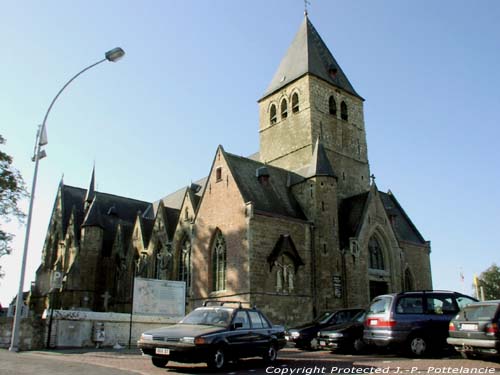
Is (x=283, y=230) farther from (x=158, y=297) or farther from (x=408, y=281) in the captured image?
(x=408, y=281)

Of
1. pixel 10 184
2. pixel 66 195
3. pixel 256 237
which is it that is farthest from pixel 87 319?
pixel 66 195

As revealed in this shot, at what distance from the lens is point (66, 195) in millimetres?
46656

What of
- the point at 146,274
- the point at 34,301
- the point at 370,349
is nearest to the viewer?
the point at 370,349

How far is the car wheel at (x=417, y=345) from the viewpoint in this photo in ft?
41.5

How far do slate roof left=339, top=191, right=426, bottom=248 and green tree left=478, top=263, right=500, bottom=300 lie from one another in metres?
33.7

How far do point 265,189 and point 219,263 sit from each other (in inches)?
198

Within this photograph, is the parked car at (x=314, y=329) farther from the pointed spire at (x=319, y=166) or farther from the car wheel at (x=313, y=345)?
the pointed spire at (x=319, y=166)

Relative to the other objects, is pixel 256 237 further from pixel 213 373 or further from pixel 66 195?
pixel 66 195

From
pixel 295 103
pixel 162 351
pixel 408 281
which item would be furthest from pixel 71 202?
pixel 162 351

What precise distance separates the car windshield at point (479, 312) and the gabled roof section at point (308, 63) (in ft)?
81.8

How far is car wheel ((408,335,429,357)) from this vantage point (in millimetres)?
12658

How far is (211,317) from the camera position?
11625 millimetres

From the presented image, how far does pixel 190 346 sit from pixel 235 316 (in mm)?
1831

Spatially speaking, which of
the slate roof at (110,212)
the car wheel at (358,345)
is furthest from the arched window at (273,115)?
the car wheel at (358,345)
